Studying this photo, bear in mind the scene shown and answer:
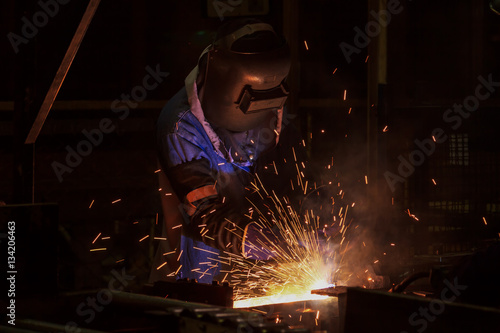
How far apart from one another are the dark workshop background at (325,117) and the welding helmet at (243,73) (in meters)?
1.38

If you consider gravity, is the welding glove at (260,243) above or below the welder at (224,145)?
below

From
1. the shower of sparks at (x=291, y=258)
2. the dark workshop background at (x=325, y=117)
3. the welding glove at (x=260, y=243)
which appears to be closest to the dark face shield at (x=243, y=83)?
the shower of sparks at (x=291, y=258)

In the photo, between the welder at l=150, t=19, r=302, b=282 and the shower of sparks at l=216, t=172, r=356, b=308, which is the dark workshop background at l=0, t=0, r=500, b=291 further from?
the welder at l=150, t=19, r=302, b=282

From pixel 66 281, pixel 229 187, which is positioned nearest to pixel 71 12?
pixel 229 187

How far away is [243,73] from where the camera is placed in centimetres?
326

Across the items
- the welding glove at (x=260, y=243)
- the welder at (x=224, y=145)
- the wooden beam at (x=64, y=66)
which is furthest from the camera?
the welder at (x=224, y=145)

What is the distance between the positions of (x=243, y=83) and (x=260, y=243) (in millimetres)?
688

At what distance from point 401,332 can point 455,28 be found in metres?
3.81

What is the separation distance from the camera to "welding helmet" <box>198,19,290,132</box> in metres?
3.27

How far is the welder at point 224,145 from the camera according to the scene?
10.6ft

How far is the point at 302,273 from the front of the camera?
318cm

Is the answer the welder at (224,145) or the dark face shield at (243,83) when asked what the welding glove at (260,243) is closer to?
the welder at (224,145)

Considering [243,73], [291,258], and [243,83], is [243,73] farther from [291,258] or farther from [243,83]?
[291,258]

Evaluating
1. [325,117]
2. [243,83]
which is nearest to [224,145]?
[243,83]
